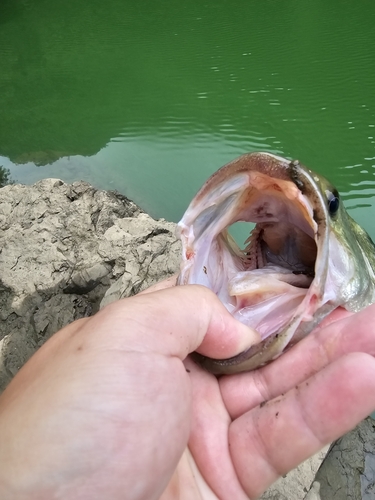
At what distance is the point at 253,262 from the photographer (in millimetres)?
1995

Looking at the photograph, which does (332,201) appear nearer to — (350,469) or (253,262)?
(253,262)

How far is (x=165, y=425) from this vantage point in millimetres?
1165

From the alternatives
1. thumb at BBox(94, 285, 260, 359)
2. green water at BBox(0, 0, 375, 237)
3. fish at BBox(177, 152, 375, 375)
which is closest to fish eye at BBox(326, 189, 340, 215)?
fish at BBox(177, 152, 375, 375)

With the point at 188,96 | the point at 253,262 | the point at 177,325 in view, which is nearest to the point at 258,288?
the point at 253,262

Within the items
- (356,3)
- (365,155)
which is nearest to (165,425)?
(365,155)

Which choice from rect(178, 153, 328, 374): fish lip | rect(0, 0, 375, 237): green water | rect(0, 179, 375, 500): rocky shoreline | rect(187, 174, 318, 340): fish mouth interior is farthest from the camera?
rect(0, 0, 375, 237): green water

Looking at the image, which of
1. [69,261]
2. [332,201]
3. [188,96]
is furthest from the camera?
[188,96]

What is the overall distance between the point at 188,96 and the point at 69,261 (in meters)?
4.55

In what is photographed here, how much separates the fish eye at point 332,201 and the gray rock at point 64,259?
1690 mm

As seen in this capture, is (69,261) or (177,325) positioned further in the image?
(69,261)

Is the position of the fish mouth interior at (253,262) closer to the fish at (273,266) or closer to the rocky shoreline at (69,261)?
the fish at (273,266)

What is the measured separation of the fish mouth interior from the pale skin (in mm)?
155

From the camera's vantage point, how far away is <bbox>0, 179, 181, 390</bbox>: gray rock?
114 inches

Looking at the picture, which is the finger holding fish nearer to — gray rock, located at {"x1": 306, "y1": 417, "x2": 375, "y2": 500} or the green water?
gray rock, located at {"x1": 306, "y1": 417, "x2": 375, "y2": 500}
